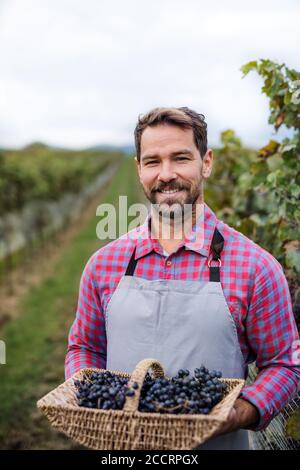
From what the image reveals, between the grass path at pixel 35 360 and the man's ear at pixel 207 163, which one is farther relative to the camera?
the grass path at pixel 35 360

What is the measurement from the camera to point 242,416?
1899mm

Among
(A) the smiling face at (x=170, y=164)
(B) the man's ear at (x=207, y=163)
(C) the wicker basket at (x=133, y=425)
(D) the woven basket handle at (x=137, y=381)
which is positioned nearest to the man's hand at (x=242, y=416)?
(C) the wicker basket at (x=133, y=425)

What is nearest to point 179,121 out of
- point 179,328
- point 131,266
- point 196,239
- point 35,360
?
point 196,239

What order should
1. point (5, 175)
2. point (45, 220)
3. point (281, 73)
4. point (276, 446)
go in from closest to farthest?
point (276, 446) < point (281, 73) < point (5, 175) < point (45, 220)

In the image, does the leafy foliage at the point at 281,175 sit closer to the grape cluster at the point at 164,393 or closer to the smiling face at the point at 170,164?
the smiling face at the point at 170,164

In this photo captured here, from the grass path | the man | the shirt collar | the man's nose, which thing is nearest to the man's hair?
the man

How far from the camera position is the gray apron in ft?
6.73

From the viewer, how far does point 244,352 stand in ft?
7.15

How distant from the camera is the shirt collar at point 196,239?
2211mm

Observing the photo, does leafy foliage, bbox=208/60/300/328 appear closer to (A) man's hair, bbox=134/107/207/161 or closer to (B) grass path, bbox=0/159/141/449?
(A) man's hair, bbox=134/107/207/161

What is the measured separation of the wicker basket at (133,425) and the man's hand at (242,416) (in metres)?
0.11

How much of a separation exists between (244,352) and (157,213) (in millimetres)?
643

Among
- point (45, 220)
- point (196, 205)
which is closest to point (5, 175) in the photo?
point (45, 220)
